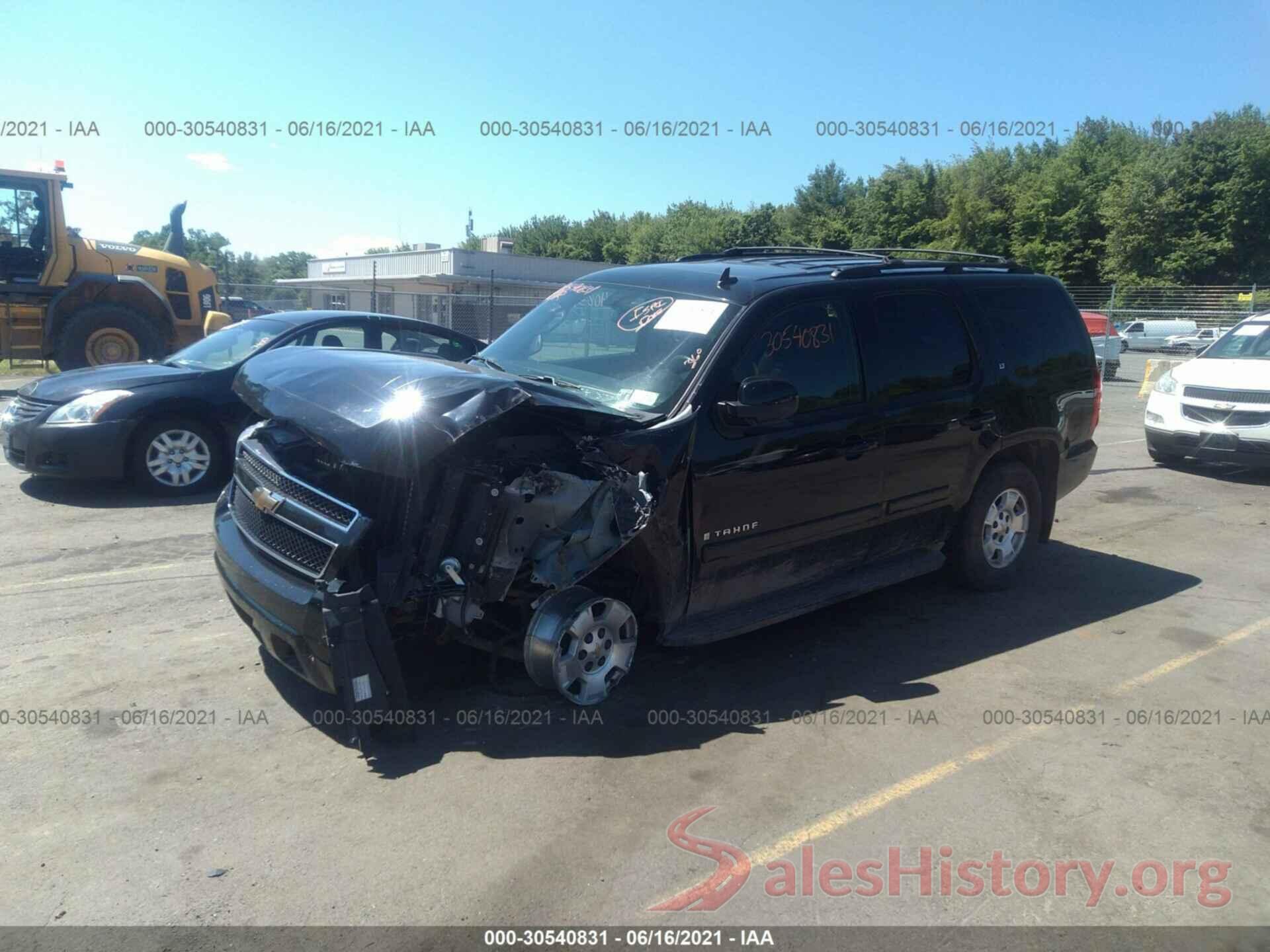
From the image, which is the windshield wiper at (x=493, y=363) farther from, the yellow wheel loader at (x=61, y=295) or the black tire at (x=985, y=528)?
the yellow wheel loader at (x=61, y=295)

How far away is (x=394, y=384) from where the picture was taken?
3873 mm

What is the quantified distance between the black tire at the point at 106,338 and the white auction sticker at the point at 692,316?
12.5 metres

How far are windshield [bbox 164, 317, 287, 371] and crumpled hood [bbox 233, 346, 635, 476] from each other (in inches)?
159

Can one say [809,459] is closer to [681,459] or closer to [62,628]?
[681,459]

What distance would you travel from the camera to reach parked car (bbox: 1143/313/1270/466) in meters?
9.83

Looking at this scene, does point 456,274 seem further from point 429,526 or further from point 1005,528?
point 429,526

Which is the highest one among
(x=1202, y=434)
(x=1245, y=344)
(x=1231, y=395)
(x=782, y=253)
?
(x=782, y=253)

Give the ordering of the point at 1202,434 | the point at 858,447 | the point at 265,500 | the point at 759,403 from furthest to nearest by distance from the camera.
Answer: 1. the point at 1202,434
2. the point at 858,447
3. the point at 759,403
4. the point at 265,500

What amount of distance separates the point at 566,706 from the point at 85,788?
Result: 1941 mm

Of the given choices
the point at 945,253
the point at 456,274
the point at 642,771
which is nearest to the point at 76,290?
the point at 945,253

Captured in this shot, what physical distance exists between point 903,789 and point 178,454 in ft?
21.3

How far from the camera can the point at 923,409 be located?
5453 millimetres

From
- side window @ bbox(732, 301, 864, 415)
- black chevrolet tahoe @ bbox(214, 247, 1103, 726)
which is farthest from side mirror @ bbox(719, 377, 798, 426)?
side window @ bbox(732, 301, 864, 415)

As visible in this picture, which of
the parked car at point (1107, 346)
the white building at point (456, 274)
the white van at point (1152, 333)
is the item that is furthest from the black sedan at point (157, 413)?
the white van at point (1152, 333)
